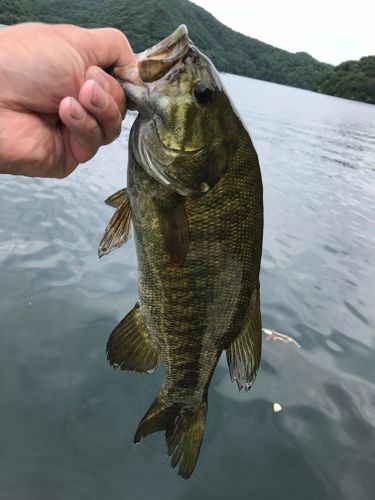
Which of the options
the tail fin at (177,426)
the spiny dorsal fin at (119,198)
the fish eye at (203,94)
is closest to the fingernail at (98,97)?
the fish eye at (203,94)

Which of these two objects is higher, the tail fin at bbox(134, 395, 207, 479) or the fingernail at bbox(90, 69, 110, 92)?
the fingernail at bbox(90, 69, 110, 92)

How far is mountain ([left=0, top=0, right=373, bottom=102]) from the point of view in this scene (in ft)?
245

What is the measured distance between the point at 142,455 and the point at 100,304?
2.73 m

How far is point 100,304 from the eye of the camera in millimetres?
7008

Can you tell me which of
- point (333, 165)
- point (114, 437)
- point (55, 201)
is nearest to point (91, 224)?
point (55, 201)

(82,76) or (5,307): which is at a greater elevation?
(82,76)

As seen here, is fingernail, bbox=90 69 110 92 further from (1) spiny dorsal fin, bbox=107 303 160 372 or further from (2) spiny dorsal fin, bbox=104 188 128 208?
(1) spiny dorsal fin, bbox=107 303 160 372

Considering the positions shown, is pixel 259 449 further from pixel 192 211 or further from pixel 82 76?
pixel 82 76

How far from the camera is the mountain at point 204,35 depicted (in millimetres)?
74750

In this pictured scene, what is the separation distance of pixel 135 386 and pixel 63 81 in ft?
13.4

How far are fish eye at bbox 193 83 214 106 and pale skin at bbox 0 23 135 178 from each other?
34cm

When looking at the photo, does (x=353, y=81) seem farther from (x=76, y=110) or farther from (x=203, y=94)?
(x=76, y=110)

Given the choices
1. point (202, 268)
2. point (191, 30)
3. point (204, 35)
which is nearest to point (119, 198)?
point (202, 268)

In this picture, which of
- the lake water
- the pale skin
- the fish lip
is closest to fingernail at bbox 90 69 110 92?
the pale skin
